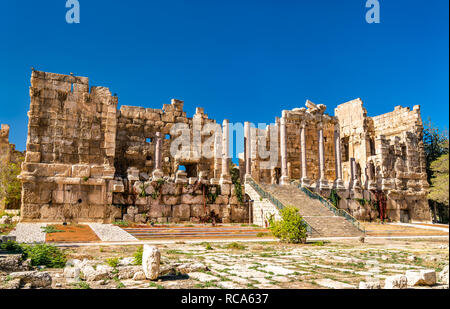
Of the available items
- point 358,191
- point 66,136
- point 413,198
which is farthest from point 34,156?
point 413,198

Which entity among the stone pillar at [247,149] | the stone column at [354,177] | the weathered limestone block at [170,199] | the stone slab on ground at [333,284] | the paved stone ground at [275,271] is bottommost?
the paved stone ground at [275,271]

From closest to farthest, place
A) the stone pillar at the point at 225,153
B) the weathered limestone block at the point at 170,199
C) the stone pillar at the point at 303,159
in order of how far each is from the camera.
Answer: the weathered limestone block at the point at 170,199, the stone pillar at the point at 225,153, the stone pillar at the point at 303,159

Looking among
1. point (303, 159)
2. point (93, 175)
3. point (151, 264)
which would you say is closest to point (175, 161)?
point (93, 175)

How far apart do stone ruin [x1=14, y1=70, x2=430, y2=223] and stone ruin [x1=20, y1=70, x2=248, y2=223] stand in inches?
2.1

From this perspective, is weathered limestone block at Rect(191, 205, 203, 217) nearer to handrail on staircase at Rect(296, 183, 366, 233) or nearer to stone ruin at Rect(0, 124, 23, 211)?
handrail on staircase at Rect(296, 183, 366, 233)

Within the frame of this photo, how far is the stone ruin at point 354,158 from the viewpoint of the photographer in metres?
26.2

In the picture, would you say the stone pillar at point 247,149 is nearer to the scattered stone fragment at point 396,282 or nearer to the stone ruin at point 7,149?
the stone ruin at point 7,149

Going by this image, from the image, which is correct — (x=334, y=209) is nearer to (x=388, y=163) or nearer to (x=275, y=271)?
(x=388, y=163)

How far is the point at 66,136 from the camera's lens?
65.2 ft

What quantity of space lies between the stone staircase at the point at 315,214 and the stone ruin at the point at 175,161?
205cm

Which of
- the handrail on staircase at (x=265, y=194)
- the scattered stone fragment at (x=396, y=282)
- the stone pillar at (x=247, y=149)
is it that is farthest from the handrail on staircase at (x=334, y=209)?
the scattered stone fragment at (x=396, y=282)

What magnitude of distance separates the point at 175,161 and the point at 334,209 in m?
10.9
